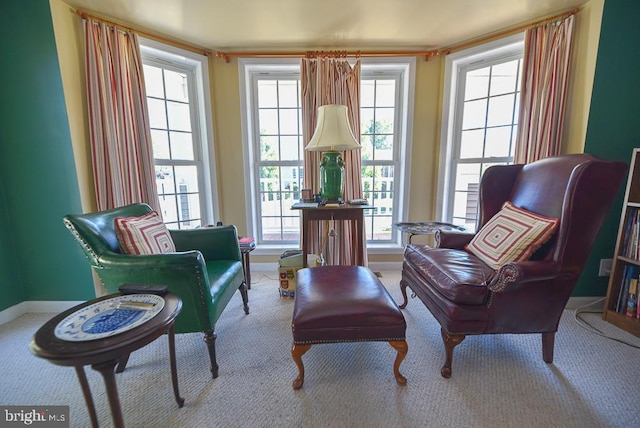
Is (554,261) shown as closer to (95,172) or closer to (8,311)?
(95,172)

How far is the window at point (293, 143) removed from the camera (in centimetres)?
258

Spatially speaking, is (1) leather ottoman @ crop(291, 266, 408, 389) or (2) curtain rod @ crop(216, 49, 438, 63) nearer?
(1) leather ottoman @ crop(291, 266, 408, 389)

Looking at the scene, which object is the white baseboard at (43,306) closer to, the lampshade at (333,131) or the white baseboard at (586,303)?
the lampshade at (333,131)

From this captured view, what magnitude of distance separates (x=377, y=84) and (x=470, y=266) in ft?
6.78

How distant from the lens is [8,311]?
6.09 feet

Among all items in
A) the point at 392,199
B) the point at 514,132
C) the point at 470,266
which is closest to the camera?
the point at 470,266

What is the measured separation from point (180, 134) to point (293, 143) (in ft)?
3.76

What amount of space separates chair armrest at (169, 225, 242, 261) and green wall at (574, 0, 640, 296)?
2701 millimetres

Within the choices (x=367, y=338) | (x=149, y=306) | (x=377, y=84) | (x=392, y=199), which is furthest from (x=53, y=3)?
(x=392, y=199)

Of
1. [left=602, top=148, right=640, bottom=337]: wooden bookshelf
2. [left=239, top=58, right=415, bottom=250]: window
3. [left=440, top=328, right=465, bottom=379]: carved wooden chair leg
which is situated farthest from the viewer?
[left=239, top=58, right=415, bottom=250]: window

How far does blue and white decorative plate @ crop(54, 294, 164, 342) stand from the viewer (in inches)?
31.9

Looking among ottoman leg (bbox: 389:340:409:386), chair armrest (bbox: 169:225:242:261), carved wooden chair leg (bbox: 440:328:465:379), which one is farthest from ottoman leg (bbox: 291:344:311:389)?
chair armrest (bbox: 169:225:242:261)

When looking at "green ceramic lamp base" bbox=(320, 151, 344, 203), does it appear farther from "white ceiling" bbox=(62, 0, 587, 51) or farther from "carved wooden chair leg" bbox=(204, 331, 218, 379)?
"carved wooden chair leg" bbox=(204, 331, 218, 379)

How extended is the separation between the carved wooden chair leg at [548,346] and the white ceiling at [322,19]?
2.24 m
